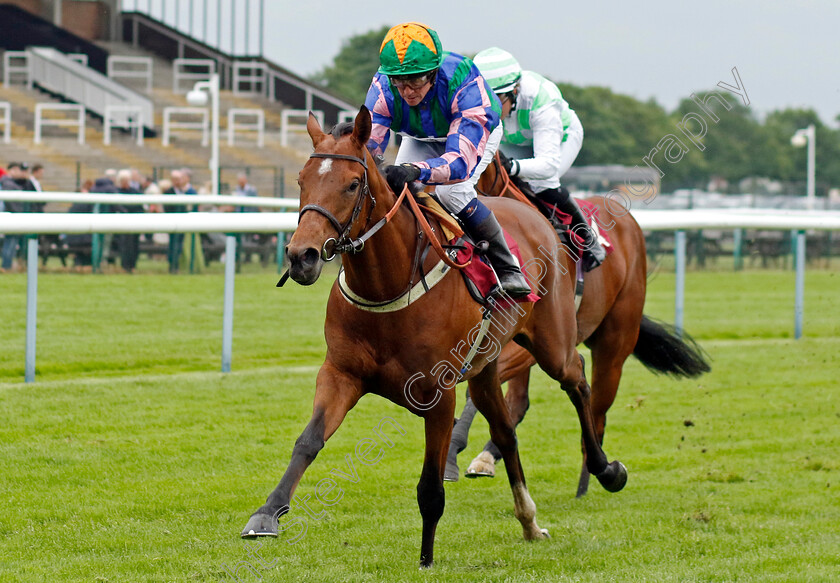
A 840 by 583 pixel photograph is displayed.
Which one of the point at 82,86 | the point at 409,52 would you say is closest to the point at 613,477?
the point at 409,52

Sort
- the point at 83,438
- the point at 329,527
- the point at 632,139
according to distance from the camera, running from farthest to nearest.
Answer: the point at 632,139 → the point at 83,438 → the point at 329,527

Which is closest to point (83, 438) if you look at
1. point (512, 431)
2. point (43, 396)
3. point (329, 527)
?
point (43, 396)

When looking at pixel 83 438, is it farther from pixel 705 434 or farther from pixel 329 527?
pixel 705 434

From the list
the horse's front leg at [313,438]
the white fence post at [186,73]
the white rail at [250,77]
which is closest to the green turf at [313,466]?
the horse's front leg at [313,438]

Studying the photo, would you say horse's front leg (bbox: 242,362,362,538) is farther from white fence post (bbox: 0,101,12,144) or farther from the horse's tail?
white fence post (bbox: 0,101,12,144)

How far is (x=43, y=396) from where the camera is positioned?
22.2ft

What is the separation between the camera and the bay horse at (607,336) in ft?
18.1

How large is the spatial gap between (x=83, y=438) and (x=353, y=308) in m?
2.69

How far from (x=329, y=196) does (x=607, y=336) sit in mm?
3051

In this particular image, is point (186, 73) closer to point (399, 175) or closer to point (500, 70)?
point (500, 70)

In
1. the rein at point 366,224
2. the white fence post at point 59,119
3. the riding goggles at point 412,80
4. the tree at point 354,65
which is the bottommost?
the rein at point 366,224

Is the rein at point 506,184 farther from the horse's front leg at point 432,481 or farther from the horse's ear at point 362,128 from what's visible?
the horse's ear at point 362,128

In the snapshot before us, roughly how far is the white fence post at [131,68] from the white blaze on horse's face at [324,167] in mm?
23689

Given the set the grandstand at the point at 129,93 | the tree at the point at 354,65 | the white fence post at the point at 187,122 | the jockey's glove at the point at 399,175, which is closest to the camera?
the jockey's glove at the point at 399,175
